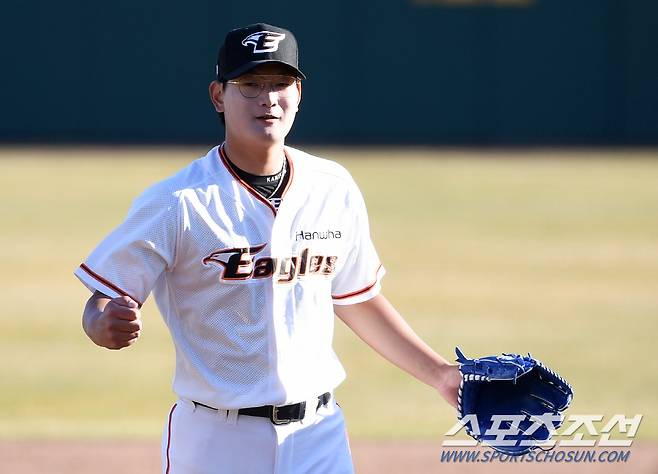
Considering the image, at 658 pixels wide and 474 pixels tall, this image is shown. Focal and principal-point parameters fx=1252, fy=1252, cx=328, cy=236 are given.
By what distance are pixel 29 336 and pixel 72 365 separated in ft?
3.04

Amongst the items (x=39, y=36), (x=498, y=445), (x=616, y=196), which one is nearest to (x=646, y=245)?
(x=616, y=196)

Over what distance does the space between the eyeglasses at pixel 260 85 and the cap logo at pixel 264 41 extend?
8 centimetres

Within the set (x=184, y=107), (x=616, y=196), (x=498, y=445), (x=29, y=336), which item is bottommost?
(x=184, y=107)

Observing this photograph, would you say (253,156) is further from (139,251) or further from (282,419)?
(282,419)

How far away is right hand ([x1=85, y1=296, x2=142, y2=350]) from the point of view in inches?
120

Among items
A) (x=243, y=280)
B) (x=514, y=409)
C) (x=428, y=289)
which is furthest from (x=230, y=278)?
(x=428, y=289)

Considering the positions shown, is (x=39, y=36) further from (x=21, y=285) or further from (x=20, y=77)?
(x=21, y=285)

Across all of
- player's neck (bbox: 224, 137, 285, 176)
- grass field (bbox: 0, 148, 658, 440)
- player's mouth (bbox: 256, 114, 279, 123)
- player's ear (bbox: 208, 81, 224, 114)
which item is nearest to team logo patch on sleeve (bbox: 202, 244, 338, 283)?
player's neck (bbox: 224, 137, 285, 176)

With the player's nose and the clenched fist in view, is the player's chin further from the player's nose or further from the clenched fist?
the clenched fist

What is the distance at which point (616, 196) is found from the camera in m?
18.3

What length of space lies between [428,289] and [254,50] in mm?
8138

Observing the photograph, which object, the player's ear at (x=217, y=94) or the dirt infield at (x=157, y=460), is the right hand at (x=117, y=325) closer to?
the player's ear at (x=217, y=94)

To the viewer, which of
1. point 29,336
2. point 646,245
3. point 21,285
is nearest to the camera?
point 29,336

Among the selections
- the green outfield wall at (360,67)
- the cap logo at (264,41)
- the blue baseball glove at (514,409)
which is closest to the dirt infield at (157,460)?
the blue baseball glove at (514,409)
